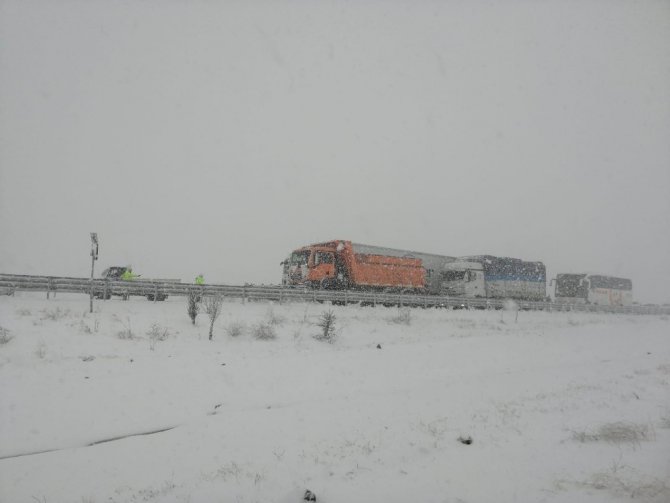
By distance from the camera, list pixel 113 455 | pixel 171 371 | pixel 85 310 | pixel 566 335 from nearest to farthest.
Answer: pixel 113 455 → pixel 171 371 → pixel 85 310 → pixel 566 335

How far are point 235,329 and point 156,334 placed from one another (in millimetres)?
2578

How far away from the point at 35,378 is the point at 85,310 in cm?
658

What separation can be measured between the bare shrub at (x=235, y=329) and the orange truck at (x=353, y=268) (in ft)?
31.2

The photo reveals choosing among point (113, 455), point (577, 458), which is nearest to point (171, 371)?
point (113, 455)

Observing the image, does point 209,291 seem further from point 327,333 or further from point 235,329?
point 327,333

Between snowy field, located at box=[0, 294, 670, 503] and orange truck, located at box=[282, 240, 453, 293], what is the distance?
9.00 meters

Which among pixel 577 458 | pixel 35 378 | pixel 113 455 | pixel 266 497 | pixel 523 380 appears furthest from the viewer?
pixel 523 380

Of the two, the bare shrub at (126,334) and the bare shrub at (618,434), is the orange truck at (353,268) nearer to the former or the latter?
the bare shrub at (126,334)

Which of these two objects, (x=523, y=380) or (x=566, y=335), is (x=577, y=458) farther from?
(x=566, y=335)

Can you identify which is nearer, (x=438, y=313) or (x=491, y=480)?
(x=491, y=480)

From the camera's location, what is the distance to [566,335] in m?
19.8

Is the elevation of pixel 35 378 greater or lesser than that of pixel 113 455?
greater

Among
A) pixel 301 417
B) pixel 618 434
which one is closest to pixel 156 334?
pixel 301 417

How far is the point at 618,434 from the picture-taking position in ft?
19.8
